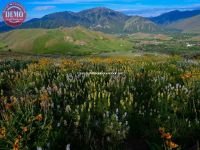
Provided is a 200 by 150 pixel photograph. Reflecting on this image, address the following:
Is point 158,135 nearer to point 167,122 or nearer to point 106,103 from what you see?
point 167,122

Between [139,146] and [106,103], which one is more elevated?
[106,103]

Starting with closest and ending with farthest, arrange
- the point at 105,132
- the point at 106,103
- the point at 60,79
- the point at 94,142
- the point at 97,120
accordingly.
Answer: the point at 94,142 < the point at 105,132 < the point at 97,120 < the point at 106,103 < the point at 60,79

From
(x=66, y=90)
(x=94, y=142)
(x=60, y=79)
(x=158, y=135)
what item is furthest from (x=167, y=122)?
(x=60, y=79)

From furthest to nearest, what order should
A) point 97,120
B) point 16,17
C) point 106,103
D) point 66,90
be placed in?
point 16,17 < point 66,90 < point 106,103 < point 97,120

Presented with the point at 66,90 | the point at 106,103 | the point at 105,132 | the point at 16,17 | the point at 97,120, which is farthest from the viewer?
the point at 16,17

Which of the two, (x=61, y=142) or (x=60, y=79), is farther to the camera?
(x=60, y=79)

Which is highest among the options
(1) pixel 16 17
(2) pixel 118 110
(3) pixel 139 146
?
(1) pixel 16 17

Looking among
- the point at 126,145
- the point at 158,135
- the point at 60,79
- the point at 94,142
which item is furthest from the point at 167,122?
the point at 60,79

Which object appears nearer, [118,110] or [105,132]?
[105,132]

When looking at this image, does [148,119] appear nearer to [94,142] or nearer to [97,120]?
[97,120]

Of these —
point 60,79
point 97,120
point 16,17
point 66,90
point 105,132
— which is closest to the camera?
point 105,132
